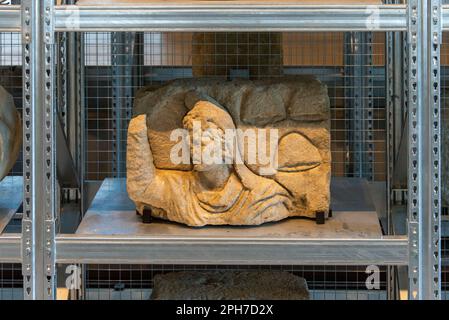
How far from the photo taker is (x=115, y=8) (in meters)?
1.50

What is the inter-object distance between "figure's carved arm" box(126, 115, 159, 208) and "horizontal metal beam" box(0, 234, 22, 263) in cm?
28

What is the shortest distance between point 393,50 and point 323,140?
1.47 ft

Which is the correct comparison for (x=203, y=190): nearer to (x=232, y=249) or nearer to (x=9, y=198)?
(x=232, y=249)

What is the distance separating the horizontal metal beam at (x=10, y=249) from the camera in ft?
5.09

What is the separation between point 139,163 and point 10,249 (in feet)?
1.12

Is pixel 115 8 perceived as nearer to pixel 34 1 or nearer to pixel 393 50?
pixel 34 1

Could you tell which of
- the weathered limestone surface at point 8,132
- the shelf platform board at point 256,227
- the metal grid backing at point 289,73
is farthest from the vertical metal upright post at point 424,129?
the weathered limestone surface at point 8,132

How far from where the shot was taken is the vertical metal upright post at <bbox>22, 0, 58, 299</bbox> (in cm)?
151

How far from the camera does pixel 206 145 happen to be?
1.60 meters

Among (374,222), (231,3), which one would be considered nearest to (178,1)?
(231,3)

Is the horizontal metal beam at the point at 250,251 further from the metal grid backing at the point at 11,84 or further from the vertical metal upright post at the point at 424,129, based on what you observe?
the metal grid backing at the point at 11,84

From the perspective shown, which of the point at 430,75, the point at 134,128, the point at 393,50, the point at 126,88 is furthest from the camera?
the point at 126,88

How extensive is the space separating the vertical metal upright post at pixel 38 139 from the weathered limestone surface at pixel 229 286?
0.35 meters

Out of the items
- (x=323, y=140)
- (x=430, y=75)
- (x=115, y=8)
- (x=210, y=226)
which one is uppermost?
(x=115, y=8)
